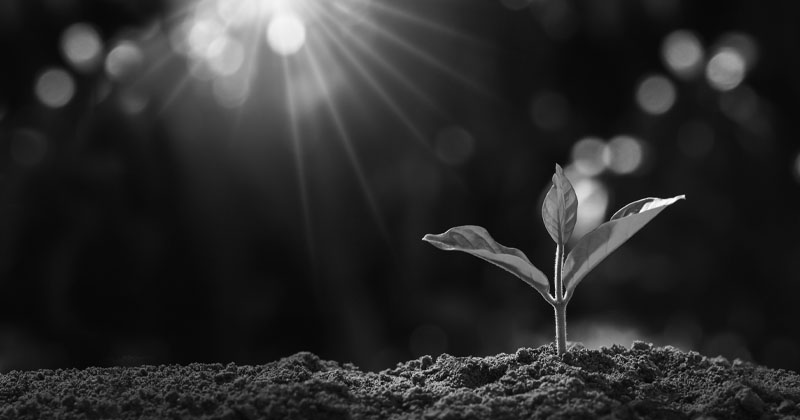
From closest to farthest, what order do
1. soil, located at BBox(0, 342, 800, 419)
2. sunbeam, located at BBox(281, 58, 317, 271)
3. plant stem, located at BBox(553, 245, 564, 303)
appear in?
soil, located at BBox(0, 342, 800, 419), plant stem, located at BBox(553, 245, 564, 303), sunbeam, located at BBox(281, 58, 317, 271)

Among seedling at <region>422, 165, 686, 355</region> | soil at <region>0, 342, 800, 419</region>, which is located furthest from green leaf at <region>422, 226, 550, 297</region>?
soil at <region>0, 342, 800, 419</region>

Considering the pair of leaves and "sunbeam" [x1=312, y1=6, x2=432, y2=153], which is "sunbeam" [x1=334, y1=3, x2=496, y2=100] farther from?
the pair of leaves

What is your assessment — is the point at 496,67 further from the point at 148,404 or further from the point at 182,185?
the point at 148,404

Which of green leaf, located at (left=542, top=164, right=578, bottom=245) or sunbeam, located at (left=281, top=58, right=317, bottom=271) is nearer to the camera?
green leaf, located at (left=542, top=164, right=578, bottom=245)

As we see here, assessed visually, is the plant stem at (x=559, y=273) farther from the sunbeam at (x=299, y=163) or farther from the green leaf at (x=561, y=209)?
the sunbeam at (x=299, y=163)

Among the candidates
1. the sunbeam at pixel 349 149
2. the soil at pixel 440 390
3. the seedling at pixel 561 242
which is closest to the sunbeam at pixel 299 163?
the sunbeam at pixel 349 149
